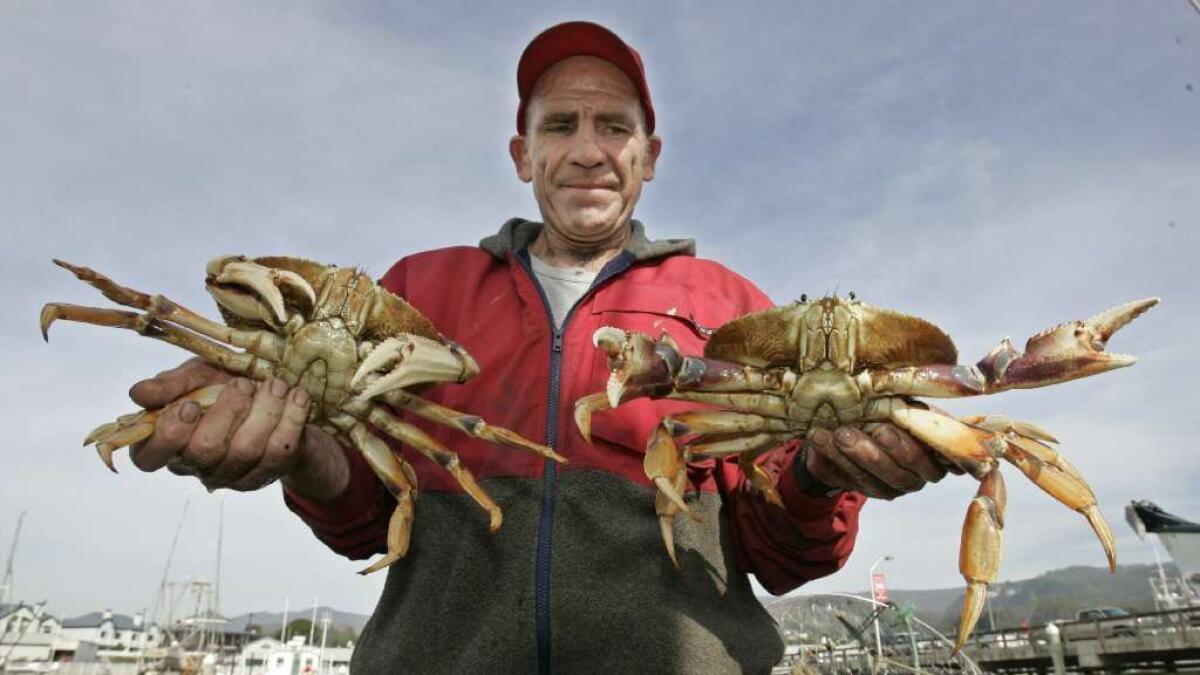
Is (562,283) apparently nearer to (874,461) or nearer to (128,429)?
(874,461)

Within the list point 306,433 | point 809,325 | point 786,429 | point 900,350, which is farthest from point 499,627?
point 900,350

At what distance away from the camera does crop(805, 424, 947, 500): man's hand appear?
3.33 metres

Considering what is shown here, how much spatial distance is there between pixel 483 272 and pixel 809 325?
6.66ft

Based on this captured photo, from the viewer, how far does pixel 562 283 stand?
15.4 feet

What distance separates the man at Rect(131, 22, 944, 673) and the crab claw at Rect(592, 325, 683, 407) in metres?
0.41

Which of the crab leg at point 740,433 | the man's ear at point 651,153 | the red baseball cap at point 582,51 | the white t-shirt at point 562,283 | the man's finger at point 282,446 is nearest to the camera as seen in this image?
the man's finger at point 282,446

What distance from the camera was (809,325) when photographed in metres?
3.89

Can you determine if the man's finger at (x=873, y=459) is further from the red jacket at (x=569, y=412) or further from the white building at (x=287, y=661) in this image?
the white building at (x=287, y=661)

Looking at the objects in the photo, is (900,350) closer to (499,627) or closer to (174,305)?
(499,627)

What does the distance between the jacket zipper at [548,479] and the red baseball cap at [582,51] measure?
1426 millimetres

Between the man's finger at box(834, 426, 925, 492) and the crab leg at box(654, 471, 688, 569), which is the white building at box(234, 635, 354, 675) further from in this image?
the man's finger at box(834, 426, 925, 492)

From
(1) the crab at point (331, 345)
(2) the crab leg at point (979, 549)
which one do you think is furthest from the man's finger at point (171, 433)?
(2) the crab leg at point (979, 549)

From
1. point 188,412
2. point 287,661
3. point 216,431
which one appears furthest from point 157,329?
point 287,661

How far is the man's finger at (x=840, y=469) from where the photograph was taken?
336 cm
